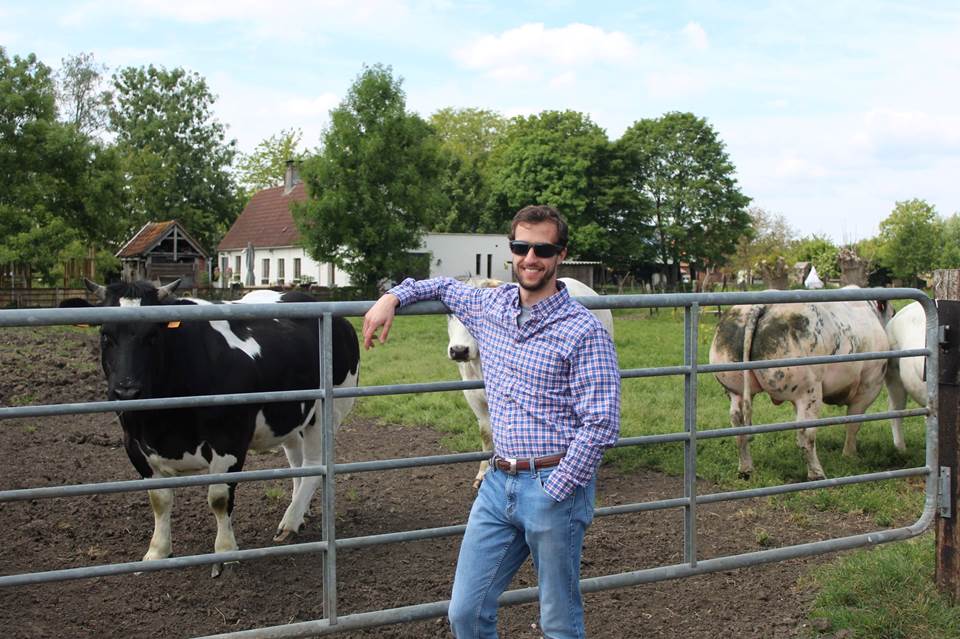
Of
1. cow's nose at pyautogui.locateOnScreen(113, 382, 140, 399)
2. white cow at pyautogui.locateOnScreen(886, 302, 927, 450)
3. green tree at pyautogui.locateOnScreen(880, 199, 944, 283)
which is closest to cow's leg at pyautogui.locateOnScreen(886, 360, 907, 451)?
white cow at pyautogui.locateOnScreen(886, 302, 927, 450)

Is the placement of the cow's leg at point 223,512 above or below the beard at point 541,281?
below

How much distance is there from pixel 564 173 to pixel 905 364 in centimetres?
5045

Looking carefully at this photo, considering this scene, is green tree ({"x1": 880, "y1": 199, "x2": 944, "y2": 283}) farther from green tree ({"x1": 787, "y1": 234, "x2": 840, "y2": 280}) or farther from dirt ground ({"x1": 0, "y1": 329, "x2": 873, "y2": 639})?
dirt ground ({"x1": 0, "y1": 329, "x2": 873, "y2": 639})

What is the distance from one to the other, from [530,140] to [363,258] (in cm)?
2168

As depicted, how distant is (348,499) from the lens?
22.7ft

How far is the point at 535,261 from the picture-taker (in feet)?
10.2

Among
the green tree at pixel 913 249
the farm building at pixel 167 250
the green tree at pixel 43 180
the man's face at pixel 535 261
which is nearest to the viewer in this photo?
the man's face at pixel 535 261

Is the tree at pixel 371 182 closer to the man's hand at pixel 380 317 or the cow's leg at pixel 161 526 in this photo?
the cow's leg at pixel 161 526

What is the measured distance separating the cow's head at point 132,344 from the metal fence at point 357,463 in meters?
1.08

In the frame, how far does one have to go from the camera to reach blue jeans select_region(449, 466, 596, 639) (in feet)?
9.73

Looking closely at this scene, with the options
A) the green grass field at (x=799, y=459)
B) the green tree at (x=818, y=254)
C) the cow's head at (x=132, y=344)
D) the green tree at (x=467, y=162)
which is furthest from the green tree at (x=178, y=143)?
the cow's head at (x=132, y=344)

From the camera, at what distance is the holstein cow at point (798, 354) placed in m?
7.55

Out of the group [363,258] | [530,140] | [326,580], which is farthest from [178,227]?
[326,580]

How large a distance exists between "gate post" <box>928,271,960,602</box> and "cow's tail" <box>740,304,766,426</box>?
269 cm
